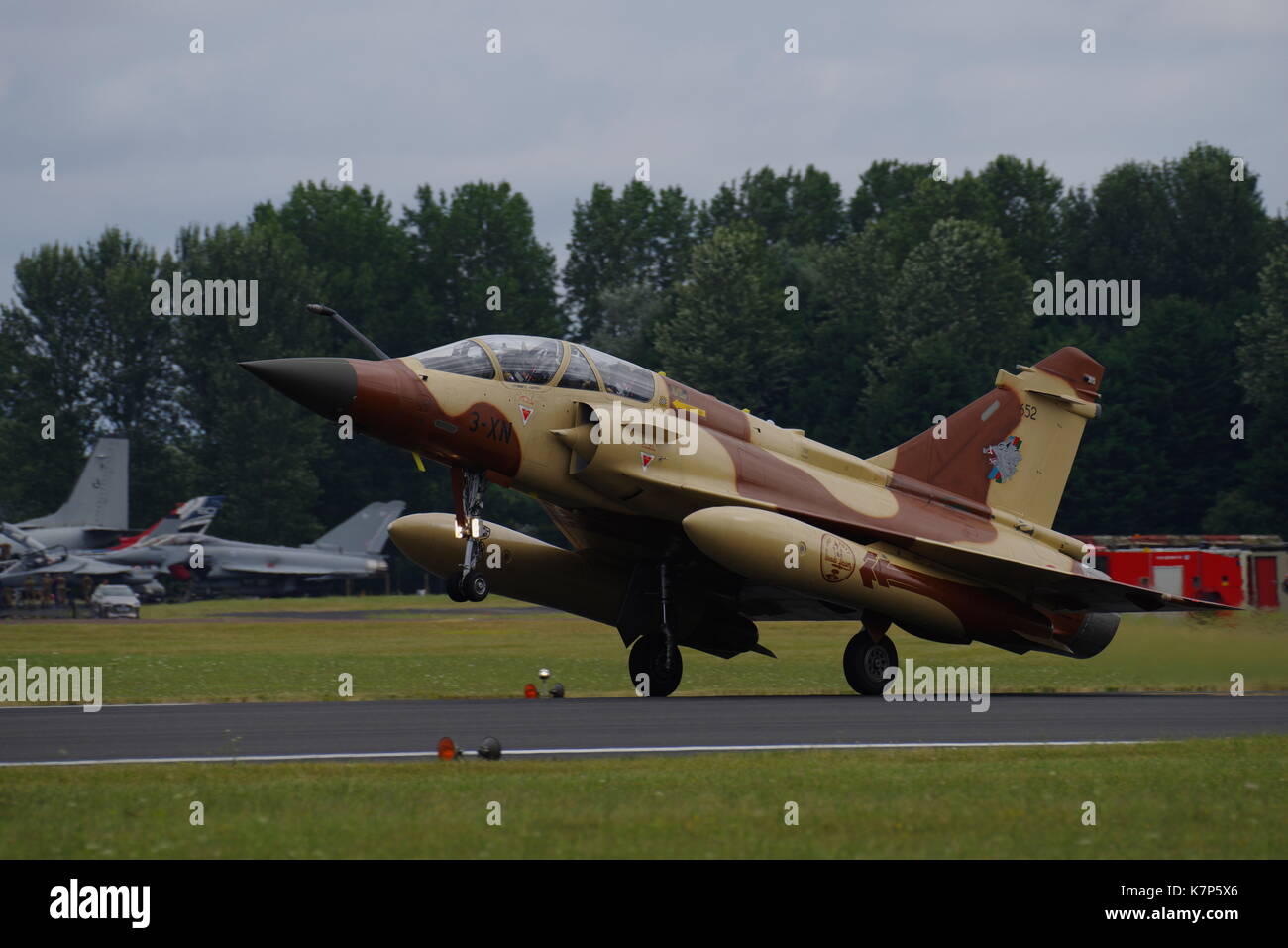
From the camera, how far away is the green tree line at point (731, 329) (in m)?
67.2

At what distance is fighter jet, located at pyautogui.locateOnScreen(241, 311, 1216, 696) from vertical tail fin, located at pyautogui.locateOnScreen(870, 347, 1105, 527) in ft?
0.09

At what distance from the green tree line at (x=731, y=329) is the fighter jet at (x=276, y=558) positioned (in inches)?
230

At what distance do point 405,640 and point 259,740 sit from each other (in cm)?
2277

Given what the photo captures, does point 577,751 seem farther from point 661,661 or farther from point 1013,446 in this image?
point 1013,446

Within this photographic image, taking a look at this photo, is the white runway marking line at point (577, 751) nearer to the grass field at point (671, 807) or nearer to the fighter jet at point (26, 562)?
the grass field at point (671, 807)

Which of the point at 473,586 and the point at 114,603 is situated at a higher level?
the point at 473,586

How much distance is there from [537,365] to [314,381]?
268cm

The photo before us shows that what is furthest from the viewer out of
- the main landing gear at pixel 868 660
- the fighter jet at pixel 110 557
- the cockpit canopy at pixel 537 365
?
the fighter jet at pixel 110 557

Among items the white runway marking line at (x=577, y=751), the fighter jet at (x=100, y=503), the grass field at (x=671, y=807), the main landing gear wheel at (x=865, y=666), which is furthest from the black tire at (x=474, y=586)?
the fighter jet at (x=100, y=503)

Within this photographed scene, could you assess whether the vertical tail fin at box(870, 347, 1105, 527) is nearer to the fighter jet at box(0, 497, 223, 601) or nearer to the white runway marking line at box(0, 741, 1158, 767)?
the white runway marking line at box(0, 741, 1158, 767)

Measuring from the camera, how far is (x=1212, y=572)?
42.8 meters

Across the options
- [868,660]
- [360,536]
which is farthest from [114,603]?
[868,660]
